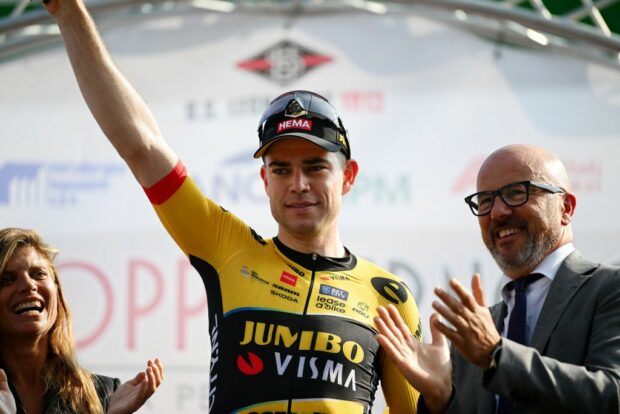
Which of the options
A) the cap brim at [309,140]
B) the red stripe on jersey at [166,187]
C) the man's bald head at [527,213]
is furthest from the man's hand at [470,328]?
the red stripe on jersey at [166,187]

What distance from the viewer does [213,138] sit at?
6461 millimetres

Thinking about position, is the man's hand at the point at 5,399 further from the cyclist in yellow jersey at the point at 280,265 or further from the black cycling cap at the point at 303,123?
the black cycling cap at the point at 303,123

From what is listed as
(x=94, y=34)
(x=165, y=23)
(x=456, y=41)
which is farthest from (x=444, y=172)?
(x=94, y=34)

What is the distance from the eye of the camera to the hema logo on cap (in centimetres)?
322

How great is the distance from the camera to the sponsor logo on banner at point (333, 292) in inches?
125

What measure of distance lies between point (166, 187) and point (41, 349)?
0.90m

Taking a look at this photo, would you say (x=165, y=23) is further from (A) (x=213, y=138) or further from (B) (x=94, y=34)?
(B) (x=94, y=34)

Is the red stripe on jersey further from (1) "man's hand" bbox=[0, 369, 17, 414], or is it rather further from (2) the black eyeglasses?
(2) the black eyeglasses

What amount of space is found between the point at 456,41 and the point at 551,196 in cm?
364

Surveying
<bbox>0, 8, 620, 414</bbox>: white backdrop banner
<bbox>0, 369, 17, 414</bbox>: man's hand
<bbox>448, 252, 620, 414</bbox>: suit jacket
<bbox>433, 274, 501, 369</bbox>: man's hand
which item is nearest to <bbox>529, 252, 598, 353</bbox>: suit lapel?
<bbox>448, 252, 620, 414</bbox>: suit jacket

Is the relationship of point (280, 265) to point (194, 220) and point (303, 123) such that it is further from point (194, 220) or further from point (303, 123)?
point (303, 123)

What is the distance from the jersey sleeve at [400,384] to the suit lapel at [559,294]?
0.46 metres

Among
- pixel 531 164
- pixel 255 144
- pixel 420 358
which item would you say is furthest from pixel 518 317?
pixel 255 144

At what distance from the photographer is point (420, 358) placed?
285 cm
